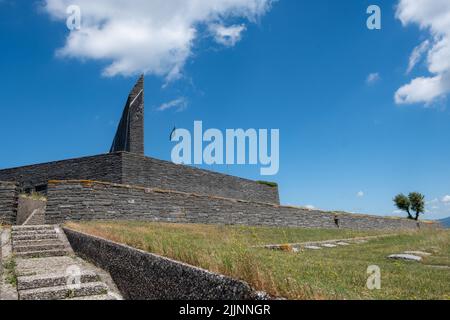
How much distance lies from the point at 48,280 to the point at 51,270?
3.24 ft

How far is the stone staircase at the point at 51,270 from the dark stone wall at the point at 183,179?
11.6 m

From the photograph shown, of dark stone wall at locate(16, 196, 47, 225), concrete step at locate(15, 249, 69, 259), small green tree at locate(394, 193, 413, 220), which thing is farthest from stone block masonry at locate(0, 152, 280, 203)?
small green tree at locate(394, 193, 413, 220)

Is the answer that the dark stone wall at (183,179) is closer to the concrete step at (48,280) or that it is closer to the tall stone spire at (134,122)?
the tall stone spire at (134,122)

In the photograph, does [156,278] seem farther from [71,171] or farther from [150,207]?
[71,171]

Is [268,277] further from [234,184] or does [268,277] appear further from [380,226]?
[380,226]

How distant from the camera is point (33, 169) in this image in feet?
84.6

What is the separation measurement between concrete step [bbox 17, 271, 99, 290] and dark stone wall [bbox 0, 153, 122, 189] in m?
15.3

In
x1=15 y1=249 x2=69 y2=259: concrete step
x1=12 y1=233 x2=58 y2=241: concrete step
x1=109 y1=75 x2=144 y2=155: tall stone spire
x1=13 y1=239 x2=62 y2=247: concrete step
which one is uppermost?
x1=109 y1=75 x2=144 y2=155: tall stone spire

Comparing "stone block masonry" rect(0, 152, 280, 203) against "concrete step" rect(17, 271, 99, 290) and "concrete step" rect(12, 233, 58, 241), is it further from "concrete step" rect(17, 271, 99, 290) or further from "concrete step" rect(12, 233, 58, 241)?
"concrete step" rect(17, 271, 99, 290)

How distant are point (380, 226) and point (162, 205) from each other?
23.7 metres

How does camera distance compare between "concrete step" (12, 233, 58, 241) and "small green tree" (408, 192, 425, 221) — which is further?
"small green tree" (408, 192, 425, 221)

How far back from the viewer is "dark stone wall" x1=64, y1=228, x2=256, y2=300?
343cm
